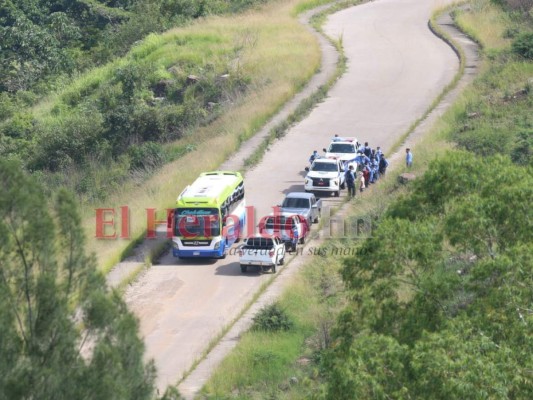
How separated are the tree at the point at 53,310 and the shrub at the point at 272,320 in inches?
636

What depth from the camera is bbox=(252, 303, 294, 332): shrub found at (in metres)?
34.8

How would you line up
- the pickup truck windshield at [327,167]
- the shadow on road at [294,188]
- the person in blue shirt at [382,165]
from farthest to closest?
the person in blue shirt at [382,165], the shadow on road at [294,188], the pickup truck windshield at [327,167]

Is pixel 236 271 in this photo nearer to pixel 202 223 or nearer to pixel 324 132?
pixel 202 223

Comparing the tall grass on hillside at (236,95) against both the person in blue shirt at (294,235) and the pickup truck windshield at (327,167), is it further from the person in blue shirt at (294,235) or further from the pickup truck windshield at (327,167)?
the person in blue shirt at (294,235)

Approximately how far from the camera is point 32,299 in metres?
18.3

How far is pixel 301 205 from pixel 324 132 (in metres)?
13.7

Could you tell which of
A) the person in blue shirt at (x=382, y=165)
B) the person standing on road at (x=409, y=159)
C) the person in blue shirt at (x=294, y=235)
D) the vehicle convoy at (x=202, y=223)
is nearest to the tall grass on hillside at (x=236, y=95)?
the vehicle convoy at (x=202, y=223)

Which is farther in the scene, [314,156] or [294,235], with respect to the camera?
[314,156]

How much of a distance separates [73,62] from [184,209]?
4188 centimetres

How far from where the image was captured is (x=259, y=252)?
128 ft

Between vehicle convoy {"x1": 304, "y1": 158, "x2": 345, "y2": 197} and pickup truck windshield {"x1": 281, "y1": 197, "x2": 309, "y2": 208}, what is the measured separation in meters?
3.49

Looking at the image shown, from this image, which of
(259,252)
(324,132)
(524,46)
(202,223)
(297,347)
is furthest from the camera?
(524,46)

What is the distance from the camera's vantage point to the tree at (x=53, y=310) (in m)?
18.0

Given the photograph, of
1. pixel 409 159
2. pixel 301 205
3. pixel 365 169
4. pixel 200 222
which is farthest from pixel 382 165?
pixel 200 222
